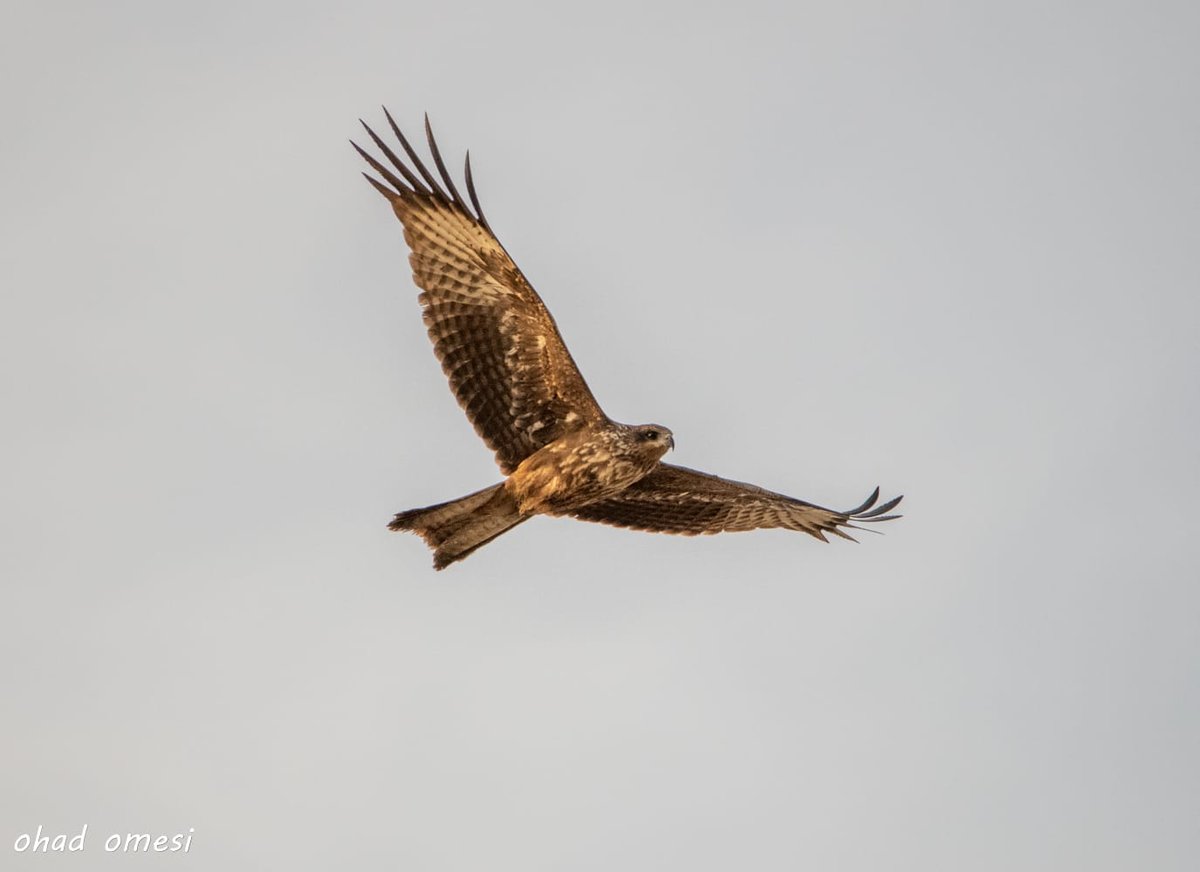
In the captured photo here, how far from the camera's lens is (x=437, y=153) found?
1432 cm

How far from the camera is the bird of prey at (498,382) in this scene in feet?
47.2

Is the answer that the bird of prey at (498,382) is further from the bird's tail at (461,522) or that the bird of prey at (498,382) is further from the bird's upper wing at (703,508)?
the bird's upper wing at (703,508)

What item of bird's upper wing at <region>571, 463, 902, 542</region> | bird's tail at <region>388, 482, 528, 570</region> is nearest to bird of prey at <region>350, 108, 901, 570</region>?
bird's tail at <region>388, 482, 528, 570</region>

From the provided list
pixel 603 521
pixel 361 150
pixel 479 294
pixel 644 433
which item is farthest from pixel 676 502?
pixel 361 150

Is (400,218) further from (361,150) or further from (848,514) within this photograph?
(848,514)

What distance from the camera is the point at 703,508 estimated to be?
16.2 meters

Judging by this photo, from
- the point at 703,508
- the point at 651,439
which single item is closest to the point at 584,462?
the point at 651,439

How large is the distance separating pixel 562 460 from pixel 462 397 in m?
0.94

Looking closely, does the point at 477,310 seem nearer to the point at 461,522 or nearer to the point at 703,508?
the point at 461,522

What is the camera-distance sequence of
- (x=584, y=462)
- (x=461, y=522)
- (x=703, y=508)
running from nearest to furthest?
(x=461, y=522)
(x=584, y=462)
(x=703, y=508)

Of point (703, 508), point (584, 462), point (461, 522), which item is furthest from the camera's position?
point (703, 508)

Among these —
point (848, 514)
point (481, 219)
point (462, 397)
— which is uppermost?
point (481, 219)

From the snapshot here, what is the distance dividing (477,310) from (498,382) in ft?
1.95

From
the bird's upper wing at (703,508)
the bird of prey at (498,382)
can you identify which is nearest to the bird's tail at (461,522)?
the bird of prey at (498,382)
